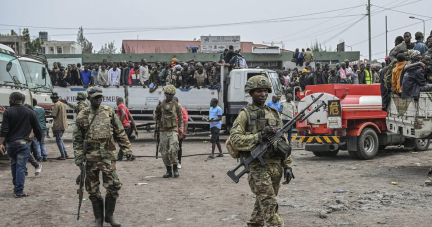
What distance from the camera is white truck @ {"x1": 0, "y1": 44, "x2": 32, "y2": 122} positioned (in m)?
12.4

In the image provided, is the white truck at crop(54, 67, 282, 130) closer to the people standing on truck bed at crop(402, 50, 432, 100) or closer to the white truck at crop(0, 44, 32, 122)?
the white truck at crop(0, 44, 32, 122)

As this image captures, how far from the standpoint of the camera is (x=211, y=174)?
10.8m

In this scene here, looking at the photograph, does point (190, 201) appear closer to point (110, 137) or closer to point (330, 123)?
point (110, 137)

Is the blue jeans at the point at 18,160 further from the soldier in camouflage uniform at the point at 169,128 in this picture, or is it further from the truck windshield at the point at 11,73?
the truck windshield at the point at 11,73

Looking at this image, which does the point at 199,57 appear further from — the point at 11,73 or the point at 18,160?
the point at 18,160

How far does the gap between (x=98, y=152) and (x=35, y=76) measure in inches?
496

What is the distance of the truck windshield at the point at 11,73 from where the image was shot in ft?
41.8

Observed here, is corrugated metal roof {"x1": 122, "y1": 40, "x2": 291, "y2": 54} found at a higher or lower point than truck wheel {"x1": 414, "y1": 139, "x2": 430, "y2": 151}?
higher

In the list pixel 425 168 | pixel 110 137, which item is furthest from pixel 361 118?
pixel 110 137

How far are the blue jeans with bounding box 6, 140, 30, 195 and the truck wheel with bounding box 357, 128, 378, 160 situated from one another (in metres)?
7.91

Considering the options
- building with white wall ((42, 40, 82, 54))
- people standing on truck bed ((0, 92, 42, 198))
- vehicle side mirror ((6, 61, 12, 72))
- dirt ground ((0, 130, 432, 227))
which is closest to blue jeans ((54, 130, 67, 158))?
dirt ground ((0, 130, 432, 227))

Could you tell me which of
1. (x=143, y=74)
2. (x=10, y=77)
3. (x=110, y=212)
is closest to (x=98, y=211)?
(x=110, y=212)

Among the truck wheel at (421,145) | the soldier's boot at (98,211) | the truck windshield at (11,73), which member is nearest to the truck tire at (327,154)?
the truck wheel at (421,145)

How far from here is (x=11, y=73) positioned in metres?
13.1
